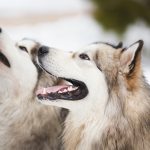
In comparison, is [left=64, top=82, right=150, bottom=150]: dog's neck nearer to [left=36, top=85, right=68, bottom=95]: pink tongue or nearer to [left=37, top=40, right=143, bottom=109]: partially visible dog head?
[left=37, top=40, right=143, bottom=109]: partially visible dog head

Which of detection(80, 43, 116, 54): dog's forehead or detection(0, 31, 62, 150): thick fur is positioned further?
detection(0, 31, 62, 150): thick fur

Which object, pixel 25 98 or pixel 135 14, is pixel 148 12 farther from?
pixel 25 98

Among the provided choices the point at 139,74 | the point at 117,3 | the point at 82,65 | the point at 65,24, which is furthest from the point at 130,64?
the point at 65,24

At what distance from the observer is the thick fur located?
5035 mm

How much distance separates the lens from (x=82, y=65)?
473cm

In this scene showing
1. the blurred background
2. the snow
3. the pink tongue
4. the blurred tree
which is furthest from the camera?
the snow

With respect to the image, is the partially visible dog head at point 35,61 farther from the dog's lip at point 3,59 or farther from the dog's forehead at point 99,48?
the dog's forehead at point 99,48

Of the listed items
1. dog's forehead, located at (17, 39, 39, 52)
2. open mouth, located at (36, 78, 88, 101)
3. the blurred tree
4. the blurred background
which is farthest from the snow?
open mouth, located at (36, 78, 88, 101)

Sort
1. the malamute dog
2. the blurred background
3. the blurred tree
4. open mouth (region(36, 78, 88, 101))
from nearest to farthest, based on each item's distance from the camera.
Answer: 1. the malamute dog
2. open mouth (region(36, 78, 88, 101))
3. the blurred tree
4. the blurred background

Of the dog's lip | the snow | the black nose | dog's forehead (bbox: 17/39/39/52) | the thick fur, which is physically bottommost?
the thick fur

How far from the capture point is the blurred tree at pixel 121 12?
7.50m

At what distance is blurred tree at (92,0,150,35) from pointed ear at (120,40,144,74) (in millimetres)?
2925

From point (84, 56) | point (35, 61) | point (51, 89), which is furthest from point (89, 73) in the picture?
point (35, 61)

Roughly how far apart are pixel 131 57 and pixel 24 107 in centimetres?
103
